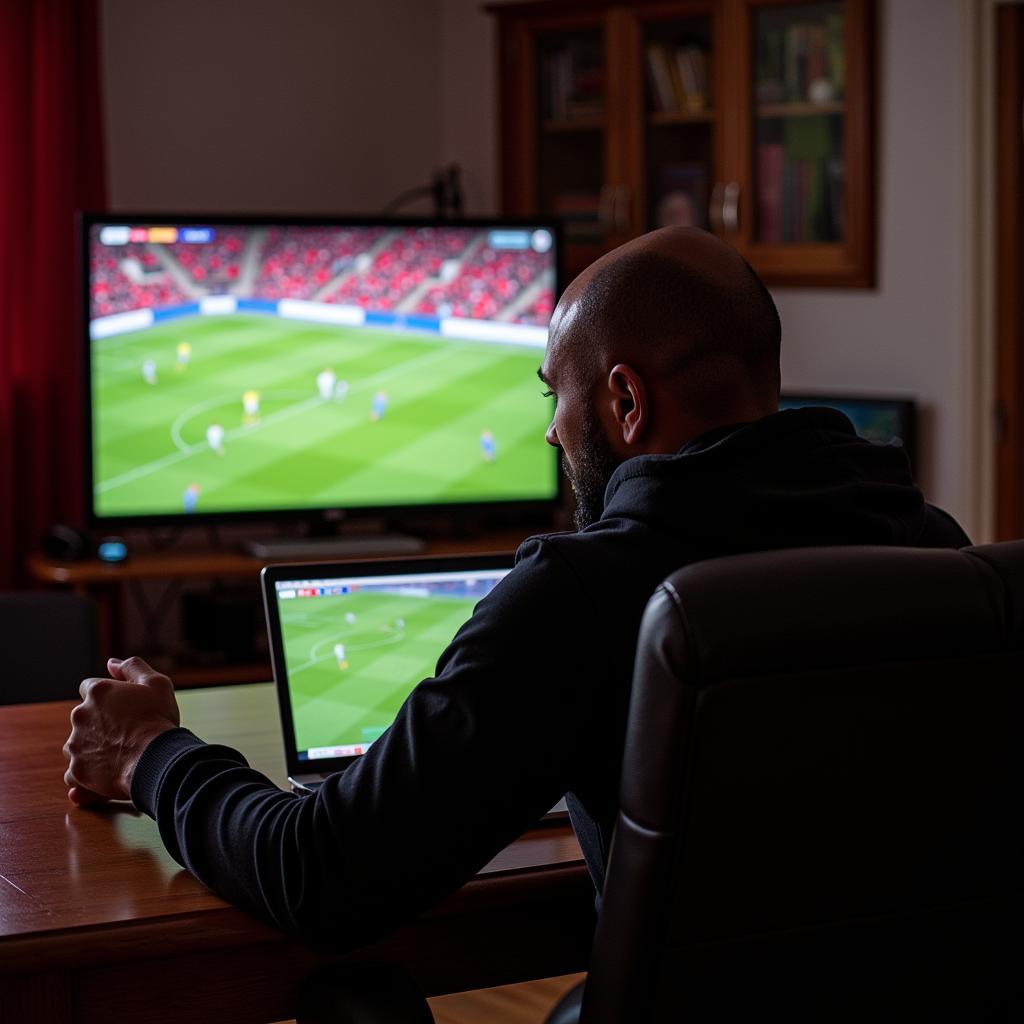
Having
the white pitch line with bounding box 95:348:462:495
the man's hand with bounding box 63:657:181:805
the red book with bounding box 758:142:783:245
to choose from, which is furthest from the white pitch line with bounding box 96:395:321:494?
the man's hand with bounding box 63:657:181:805

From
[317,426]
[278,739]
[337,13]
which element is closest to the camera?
[278,739]

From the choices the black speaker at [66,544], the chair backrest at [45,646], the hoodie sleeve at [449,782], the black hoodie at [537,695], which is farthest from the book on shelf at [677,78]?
the hoodie sleeve at [449,782]

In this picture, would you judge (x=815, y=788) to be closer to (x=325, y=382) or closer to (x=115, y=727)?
(x=115, y=727)

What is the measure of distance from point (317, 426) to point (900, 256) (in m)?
1.60

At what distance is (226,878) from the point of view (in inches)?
51.8

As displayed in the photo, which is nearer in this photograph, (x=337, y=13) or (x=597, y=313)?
(x=597, y=313)

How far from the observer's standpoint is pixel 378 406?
158 inches

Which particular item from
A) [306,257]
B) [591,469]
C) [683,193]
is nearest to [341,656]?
[591,469]

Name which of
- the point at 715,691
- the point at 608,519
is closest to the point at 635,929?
the point at 715,691

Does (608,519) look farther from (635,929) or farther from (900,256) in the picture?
(900,256)

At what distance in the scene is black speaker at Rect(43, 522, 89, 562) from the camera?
386cm

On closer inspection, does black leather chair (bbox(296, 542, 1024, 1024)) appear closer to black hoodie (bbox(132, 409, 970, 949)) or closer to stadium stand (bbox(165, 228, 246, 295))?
black hoodie (bbox(132, 409, 970, 949))

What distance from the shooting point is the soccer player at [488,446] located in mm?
4094

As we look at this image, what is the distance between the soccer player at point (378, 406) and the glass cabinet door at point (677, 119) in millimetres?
1086
